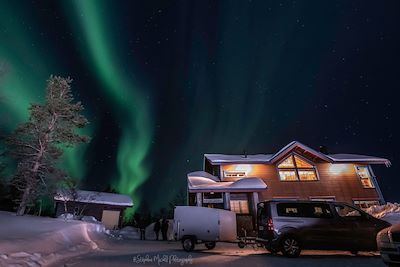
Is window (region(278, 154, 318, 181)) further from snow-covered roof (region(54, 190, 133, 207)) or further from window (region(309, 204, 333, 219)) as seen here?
snow-covered roof (region(54, 190, 133, 207))

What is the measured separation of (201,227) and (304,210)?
482 centimetres

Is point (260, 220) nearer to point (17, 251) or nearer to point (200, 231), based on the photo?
point (200, 231)

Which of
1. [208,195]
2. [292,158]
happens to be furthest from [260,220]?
[292,158]

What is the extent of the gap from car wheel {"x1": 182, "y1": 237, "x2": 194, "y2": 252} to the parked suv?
360cm

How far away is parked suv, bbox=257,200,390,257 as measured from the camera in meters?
8.73

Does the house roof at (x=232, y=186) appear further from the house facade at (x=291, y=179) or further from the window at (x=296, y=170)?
the window at (x=296, y=170)

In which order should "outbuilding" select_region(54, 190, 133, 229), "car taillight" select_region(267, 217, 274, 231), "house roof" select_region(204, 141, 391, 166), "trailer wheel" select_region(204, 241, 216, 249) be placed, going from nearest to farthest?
"car taillight" select_region(267, 217, 274, 231)
"trailer wheel" select_region(204, 241, 216, 249)
"house roof" select_region(204, 141, 391, 166)
"outbuilding" select_region(54, 190, 133, 229)

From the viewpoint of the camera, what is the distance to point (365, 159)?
23.3 m

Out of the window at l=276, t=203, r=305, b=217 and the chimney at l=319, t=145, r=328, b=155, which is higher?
the chimney at l=319, t=145, r=328, b=155

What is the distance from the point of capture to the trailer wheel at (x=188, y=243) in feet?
36.9

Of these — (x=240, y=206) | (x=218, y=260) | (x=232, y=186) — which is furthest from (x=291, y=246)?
(x=240, y=206)

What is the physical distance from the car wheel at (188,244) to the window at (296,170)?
1404cm

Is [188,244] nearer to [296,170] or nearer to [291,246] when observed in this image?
[291,246]

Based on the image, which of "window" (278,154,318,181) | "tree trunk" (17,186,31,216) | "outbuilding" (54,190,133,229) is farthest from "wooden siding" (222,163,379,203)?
"tree trunk" (17,186,31,216)
